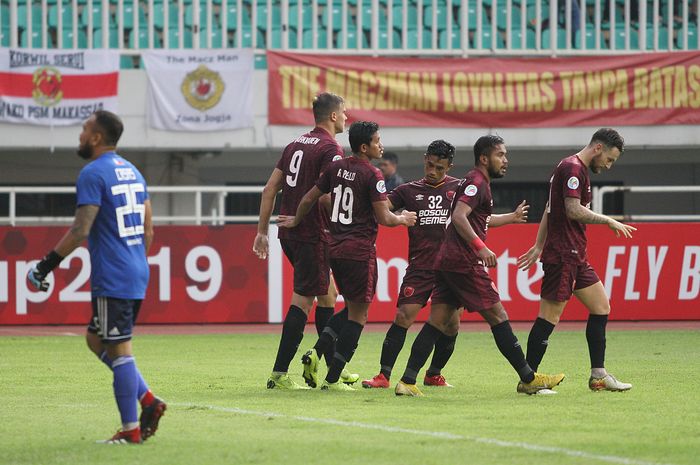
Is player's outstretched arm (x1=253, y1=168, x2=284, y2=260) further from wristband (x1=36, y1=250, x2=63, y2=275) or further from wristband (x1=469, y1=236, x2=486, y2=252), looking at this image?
wristband (x1=36, y1=250, x2=63, y2=275)

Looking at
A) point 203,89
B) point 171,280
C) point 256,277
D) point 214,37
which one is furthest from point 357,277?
point 214,37

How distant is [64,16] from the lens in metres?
22.0

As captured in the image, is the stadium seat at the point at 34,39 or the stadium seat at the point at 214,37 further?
the stadium seat at the point at 214,37

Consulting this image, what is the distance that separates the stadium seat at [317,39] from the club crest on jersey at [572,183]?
1276 centimetres

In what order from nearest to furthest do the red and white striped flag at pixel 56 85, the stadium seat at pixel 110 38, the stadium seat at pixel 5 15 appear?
the red and white striped flag at pixel 56 85 < the stadium seat at pixel 5 15 < the stadium seat at pixel 110 38

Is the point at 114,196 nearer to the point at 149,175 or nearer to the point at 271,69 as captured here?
the point at 271,69

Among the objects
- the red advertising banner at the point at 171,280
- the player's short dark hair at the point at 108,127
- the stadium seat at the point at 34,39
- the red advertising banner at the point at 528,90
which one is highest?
the stadium seat at the point at 34,39

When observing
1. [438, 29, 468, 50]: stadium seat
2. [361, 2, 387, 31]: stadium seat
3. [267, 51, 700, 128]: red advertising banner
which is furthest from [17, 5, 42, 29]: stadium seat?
[438, 29, 468, 50]: stadium seat

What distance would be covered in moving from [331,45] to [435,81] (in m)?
1.89

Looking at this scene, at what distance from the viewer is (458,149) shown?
856 inches

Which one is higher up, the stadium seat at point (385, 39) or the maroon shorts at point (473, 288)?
the stadium seat at point (385, 39)

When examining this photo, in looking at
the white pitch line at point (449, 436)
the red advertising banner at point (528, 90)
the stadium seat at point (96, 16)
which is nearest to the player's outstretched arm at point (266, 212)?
the white pitch line at point (449, 436)

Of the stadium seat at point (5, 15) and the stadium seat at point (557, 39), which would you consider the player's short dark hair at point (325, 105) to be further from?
the stadium seat at point (5, 15)

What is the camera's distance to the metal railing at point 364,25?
71.5ft
